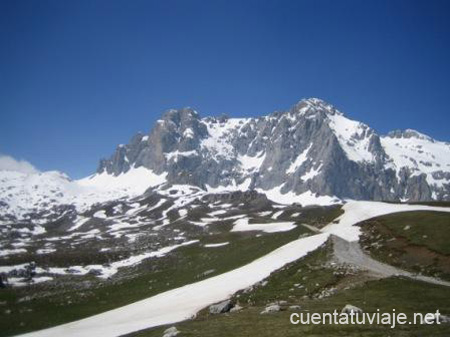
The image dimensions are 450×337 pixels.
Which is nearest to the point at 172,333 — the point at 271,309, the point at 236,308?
the point at 271,309

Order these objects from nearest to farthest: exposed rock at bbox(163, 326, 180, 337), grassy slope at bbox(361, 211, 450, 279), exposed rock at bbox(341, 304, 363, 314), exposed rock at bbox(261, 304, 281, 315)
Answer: exposed rock at bbox(341, 304, 363, 314) → exposed rock at bbox(163, 326, 180, 337) → exposed rock at bbox(261, 304, 281, 315) → grassy slope at bbox(361, 211, 450, 279)

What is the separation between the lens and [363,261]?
48906 millimetres

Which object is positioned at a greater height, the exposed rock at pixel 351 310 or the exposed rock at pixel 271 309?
the exposed rock at pixel 351 310

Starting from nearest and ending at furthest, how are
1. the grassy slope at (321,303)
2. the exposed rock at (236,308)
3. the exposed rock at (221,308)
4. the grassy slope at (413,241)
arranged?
the grassy slope at (321,303)
the exposed rock at (236,308)
the exposed rock at (221,308)
the grassy slope at (413,241)

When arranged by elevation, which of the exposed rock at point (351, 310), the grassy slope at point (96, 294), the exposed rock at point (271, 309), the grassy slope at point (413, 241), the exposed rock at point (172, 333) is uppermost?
the grassy slope at point (413, 241)

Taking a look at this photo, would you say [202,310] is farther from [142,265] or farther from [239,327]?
[142,265]

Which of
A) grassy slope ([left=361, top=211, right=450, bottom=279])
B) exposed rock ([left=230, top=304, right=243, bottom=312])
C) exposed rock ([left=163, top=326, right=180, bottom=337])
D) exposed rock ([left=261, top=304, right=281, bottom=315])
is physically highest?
grassy slope ([left=361, top=211, right=450, bottom=279])

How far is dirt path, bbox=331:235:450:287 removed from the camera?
40878 mm

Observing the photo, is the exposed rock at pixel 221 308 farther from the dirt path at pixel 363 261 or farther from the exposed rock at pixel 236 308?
the dirt path at pixel 363 261

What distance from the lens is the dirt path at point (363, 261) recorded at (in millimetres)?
40878

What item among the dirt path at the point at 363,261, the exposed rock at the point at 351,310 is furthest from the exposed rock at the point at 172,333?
the dirt path at the point at 363,261

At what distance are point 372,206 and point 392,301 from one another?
65005mm

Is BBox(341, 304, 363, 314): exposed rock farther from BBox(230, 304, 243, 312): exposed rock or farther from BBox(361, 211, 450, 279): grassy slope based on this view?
BBox(361, 211, 450, 279): grassy slope

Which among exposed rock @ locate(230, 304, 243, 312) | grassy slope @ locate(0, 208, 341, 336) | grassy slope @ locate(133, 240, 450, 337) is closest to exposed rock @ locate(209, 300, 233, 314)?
exposed rock @ locate(230, 304, 243, 312)
